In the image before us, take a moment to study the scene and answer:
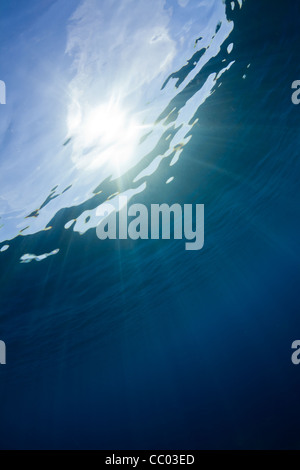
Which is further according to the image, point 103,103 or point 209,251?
point 209,251

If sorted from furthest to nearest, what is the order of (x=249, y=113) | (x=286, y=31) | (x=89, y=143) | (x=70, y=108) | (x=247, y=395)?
(x=247, y=395), (x=249, y=113), (x=286, y=31), (x=89, y=143), (x=70, y=108)

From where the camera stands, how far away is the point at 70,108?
6.92 meters

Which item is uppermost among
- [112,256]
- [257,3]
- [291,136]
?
[291,136]

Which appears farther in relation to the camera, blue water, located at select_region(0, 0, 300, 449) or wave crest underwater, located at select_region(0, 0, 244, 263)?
blue water, located at select_region(0, 0, 300, 449)

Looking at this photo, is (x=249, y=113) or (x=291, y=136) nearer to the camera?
(x=249, y=113)

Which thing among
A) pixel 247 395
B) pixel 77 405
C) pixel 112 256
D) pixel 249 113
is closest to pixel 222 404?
pixel 247 395

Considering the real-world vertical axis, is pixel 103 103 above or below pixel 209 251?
below

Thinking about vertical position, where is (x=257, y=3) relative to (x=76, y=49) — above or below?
above

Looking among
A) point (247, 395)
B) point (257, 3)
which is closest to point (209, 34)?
point (257, 3)

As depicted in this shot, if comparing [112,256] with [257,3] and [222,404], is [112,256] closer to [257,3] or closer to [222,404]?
[257,3]

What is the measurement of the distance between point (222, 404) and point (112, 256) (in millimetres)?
22009

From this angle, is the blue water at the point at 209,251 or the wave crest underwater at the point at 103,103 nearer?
the wave crest underwater at the point at 103,103

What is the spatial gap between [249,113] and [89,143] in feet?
25.6

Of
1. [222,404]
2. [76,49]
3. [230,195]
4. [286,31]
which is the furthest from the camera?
[222,404]
